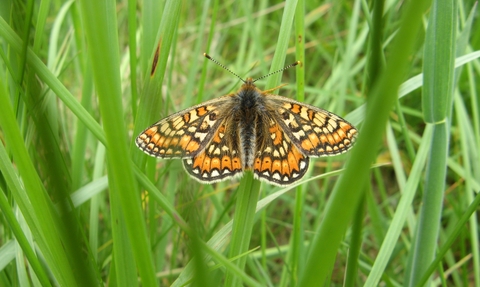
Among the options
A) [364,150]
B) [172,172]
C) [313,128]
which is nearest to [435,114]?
[313,128]

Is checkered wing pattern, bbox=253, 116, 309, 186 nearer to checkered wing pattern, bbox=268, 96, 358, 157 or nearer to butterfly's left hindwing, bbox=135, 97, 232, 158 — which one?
checkered wing pattern, bbox=268, 96, 358, 157

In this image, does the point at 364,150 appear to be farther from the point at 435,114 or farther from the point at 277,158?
the point at 277,158

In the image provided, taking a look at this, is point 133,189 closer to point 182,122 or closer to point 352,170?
point 352,170

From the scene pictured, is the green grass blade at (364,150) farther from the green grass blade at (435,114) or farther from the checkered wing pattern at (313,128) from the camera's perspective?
the checkered wing pattern at (313,128)

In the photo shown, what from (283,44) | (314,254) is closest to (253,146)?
(283,44)

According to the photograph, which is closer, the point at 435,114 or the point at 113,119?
the point at 113,119

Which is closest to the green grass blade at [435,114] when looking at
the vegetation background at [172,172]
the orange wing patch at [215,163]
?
the vegetation background at [172,172]

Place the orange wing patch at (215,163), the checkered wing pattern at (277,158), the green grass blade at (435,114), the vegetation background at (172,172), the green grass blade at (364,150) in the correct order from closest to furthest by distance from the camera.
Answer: the green grass blade at (364,150), the vegetation background at (172,172), the green grass blade at (435,114), the checkered wing pattern at (277,158), the orange wing patch at (215,163)

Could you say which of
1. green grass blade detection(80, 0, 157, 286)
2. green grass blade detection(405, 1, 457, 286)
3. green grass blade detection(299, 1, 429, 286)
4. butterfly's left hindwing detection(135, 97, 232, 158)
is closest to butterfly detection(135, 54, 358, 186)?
butterfly's left hindwing detection(135, 97, 232, 158)
